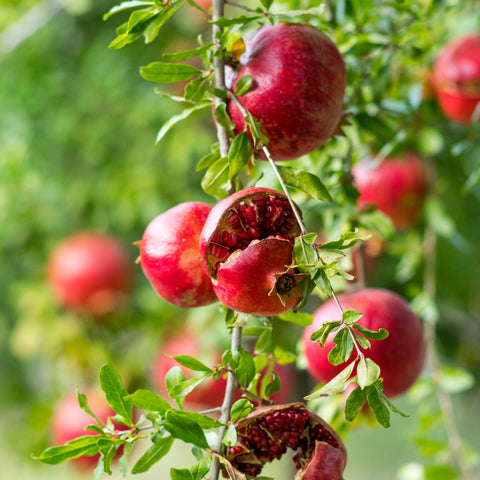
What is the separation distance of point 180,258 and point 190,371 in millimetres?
680

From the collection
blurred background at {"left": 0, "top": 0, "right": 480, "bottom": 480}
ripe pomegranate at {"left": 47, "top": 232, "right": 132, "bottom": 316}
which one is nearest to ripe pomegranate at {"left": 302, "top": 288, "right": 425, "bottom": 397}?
blurred background at {"left": 0, "top": 0, "right": 480, "bottom": 480}

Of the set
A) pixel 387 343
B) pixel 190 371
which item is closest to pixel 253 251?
pixel 387 343

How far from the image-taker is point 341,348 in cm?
41

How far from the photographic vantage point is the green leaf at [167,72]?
50cm

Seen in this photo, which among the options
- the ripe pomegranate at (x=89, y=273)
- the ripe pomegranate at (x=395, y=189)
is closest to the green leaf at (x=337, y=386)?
the ripe pomegranate at (x=395, y=189)

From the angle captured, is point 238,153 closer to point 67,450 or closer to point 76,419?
point 67,450

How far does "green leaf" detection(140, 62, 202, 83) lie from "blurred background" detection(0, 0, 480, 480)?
0.84 m

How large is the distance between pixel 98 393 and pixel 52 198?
447mm

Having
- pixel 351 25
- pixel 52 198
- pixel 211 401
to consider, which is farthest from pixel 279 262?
pixel 52 198

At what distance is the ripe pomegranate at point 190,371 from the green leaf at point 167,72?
67 centimetres

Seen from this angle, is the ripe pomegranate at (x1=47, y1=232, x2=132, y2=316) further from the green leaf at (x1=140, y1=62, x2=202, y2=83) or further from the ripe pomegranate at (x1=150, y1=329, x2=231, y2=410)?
the green leaf at (x1=140, y1=62, x2=202, y2=83)

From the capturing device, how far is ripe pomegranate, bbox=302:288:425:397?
60cm

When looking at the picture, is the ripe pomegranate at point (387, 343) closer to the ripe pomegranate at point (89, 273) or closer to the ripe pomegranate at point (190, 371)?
the ripe pomegranate at point (190, 371)

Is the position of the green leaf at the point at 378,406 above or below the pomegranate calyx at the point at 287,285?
below
